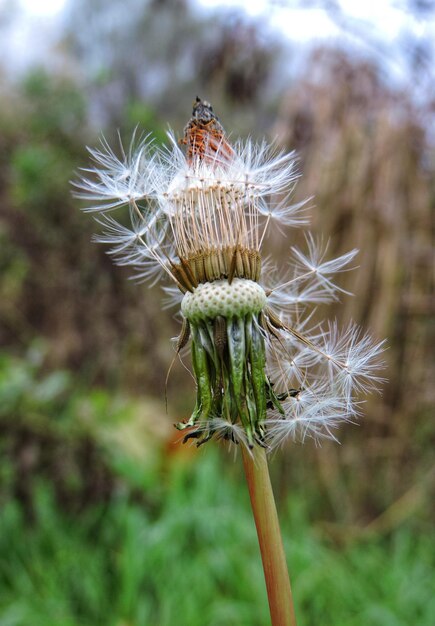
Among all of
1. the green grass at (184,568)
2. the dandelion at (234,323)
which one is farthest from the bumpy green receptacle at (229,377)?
the green grass at (184,568)

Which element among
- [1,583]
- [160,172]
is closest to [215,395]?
[160,172]

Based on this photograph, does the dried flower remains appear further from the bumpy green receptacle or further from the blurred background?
the blurred background

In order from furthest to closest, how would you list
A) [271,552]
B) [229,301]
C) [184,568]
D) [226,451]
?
[226,451] → [184,568] → [229,301] → [271,552]

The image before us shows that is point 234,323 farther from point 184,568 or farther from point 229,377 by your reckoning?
point 184,568

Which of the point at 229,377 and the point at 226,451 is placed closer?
the point at 229,377

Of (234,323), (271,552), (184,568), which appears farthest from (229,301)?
(184,568)

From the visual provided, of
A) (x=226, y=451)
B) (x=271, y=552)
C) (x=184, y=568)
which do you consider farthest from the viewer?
(x=226, y=451)

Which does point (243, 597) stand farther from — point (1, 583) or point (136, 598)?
point (1, 583)

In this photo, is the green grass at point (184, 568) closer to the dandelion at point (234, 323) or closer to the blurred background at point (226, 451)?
the blurred background at point (226, 451)
